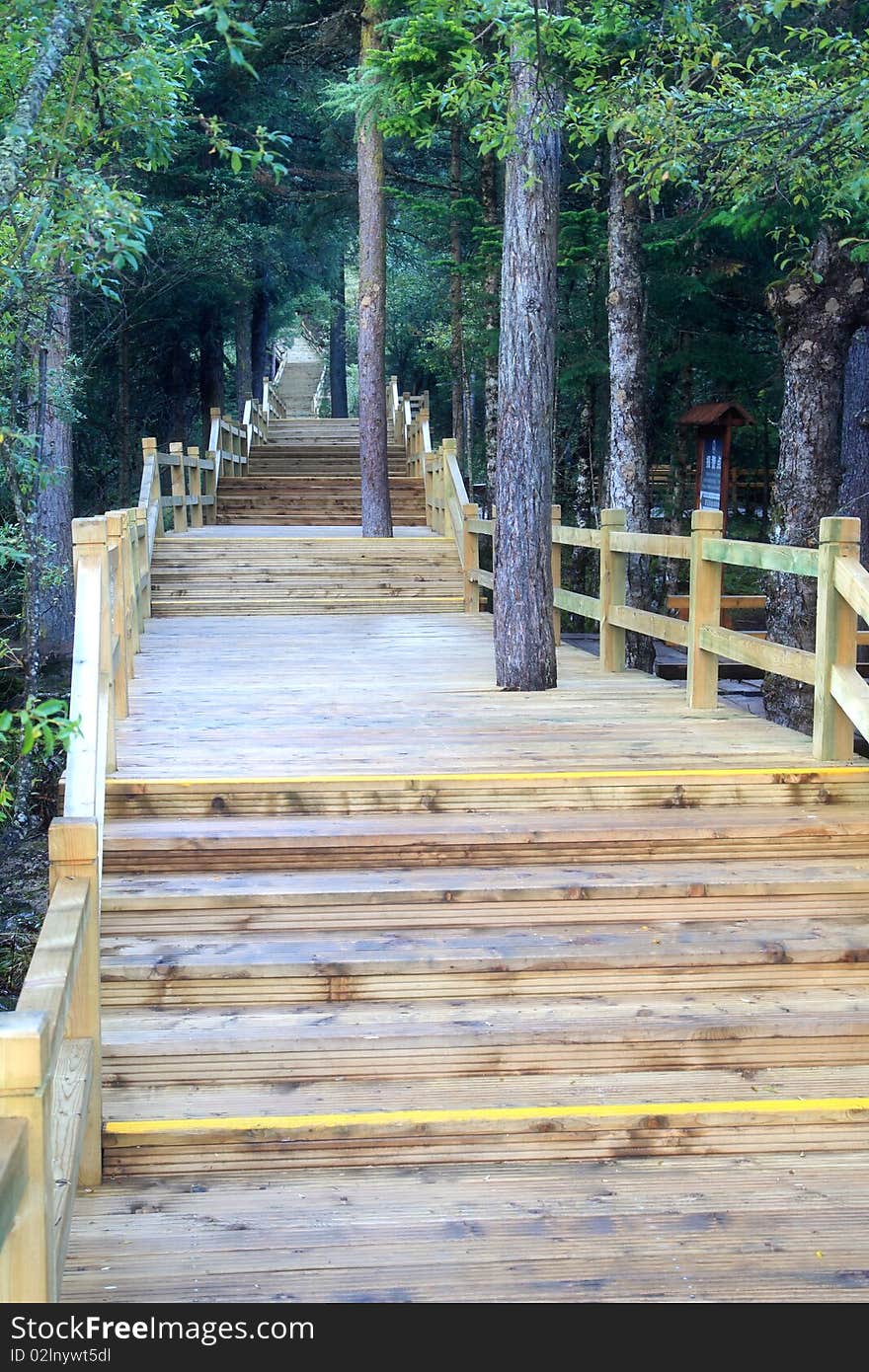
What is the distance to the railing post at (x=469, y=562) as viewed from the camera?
13094 mm

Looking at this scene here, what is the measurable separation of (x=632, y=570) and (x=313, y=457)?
1136 centimetres

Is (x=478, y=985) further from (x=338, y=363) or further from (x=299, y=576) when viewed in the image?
(x=338, y=363)

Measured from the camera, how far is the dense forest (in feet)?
18.5

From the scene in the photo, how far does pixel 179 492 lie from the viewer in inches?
614

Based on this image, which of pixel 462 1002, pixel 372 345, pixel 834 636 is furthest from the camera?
pixel 372 345

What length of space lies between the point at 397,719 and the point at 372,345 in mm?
10702

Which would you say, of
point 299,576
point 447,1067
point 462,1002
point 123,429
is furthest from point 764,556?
point 123,429

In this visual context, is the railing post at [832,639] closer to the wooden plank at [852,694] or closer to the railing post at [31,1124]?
the wooden plank at [852,694]

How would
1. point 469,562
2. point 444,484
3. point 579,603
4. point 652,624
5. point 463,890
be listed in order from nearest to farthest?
point 463,890, point 652,624, point 579,603, point 469,562, point 444,484

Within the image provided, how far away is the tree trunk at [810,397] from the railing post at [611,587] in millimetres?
1715

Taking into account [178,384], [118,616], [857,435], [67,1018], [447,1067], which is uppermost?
[178,384]

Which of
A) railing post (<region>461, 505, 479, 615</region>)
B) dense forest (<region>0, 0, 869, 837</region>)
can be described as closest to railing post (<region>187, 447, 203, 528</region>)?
dense forest (<region>0, 0, 869, 837</region>)

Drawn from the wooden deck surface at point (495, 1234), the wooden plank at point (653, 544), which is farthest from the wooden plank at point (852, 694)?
the wooden deck surface at point (495, 1234)

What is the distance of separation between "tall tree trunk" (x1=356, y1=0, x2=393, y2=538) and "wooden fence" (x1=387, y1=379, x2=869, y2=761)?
6190mm
